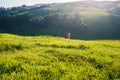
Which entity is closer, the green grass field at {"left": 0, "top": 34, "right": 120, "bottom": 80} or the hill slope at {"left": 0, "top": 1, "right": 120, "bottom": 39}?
the green grass field at {"left": 0, "top": 34, "right": 120, "bottom": 80}

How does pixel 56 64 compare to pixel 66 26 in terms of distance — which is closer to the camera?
pixel 56 64

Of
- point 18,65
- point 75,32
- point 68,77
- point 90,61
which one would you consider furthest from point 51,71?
point 75,32

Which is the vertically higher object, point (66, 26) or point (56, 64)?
point (66, 26)

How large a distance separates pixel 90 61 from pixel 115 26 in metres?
165

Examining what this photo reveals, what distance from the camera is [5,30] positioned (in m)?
184

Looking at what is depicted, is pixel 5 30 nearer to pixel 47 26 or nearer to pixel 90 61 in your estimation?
pixel 47 26

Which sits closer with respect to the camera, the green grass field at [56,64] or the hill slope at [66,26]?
the green grass field at [56,64]

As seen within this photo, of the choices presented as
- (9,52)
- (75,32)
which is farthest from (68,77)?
(75,32)

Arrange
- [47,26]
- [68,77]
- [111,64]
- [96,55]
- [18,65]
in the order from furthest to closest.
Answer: [47,26] < [96,55] < [111,64] < [18,65] < [68,77]

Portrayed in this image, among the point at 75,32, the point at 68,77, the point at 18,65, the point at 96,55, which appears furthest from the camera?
the point at 75,32

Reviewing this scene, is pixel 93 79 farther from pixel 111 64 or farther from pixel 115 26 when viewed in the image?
pixel 115 26

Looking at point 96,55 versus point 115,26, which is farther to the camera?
point 115,26

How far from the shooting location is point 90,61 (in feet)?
64.0

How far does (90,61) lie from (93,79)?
12.5 ft
